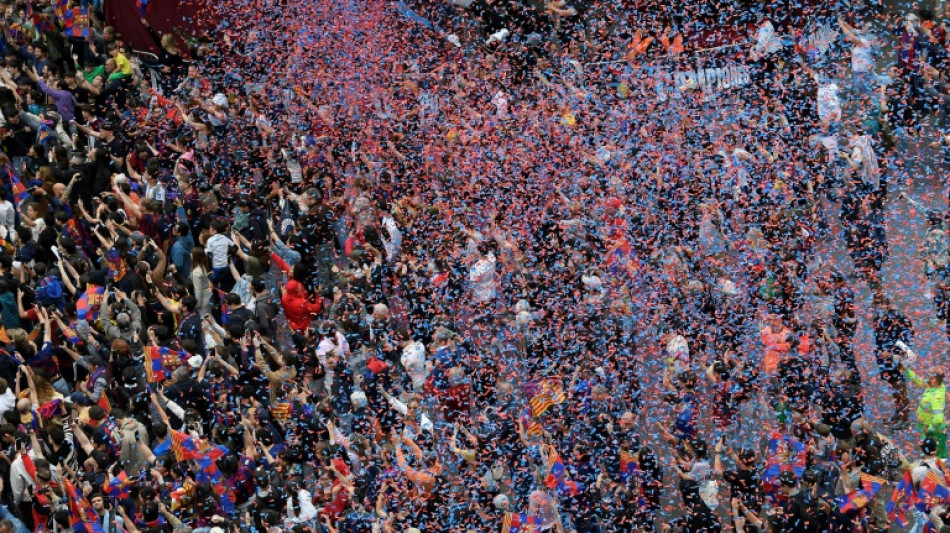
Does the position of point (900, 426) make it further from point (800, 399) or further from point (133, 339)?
point (133, 339)

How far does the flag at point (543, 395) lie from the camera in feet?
61.2

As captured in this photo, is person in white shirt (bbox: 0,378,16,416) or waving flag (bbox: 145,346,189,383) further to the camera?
waving flag (bbox: 145,346,189,383)

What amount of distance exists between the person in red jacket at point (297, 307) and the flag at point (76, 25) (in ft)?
17.6

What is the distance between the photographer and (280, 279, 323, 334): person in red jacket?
19.7 m

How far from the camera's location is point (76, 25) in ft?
76.8

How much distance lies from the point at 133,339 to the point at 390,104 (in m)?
6.26

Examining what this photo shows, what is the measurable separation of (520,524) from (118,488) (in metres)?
3.48

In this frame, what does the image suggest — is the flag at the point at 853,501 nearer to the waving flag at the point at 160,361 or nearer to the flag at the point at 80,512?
the waving flag at the point at 160,361

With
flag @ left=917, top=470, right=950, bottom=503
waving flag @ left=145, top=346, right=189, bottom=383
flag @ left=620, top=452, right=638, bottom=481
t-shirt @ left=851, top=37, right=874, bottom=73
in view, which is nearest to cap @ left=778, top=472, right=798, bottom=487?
flag @ left=917, top=470, right=950, bottom=503

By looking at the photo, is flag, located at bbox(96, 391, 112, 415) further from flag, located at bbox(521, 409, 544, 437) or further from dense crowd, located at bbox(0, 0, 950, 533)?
flag, located at bbox(521, 409, 544, 437)

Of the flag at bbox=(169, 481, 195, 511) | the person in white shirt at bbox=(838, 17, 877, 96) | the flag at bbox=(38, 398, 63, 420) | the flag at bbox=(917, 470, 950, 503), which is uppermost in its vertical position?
the flag at bbox=(38, 398, 63, 420)

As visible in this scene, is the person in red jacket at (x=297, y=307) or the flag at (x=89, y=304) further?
the person in red jacket at (x=297, y=307)

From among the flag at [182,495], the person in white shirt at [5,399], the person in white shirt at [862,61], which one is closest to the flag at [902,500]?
the flag at [182,495]

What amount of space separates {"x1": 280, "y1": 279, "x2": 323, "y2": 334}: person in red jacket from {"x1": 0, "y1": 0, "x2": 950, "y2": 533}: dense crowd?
0.15ft
